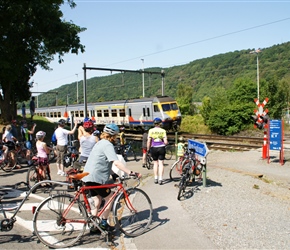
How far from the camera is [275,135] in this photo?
1273 centimetres

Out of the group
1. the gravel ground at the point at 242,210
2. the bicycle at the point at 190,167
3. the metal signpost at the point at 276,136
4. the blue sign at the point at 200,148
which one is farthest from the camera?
the metal signpost at the point at 276,136

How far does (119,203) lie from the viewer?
517 centimetres

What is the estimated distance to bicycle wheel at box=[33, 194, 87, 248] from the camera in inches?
190

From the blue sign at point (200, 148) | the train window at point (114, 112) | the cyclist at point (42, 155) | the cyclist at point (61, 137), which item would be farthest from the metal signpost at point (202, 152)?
the train window at point (114, 112)

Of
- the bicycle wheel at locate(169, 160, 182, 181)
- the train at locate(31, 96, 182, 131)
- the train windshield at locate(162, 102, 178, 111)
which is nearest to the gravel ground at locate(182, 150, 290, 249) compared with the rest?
the bicycle wheel at locate(169, 160, 182, 181)

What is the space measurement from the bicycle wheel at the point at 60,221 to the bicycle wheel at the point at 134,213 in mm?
621

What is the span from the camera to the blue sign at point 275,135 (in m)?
12.7

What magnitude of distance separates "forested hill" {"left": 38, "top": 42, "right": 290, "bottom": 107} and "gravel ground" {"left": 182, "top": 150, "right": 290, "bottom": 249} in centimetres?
7402

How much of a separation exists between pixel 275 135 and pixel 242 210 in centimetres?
714

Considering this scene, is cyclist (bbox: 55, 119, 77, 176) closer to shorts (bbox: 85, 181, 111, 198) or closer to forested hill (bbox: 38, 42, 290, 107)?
shorts (bbox: 85, 181, 111, 198)

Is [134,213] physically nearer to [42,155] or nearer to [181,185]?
[181,185]

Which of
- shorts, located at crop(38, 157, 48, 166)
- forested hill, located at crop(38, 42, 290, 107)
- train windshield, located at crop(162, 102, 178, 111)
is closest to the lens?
shorts, located at crop(38, 157, 48, 166)

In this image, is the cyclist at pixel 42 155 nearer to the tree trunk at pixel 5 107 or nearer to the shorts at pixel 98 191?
the shorts at pixel 98 191

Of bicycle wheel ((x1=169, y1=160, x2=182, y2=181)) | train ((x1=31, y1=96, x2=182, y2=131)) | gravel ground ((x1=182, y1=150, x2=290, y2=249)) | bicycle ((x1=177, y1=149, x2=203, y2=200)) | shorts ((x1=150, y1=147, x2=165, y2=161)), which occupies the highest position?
train ((x1=31, y1=96, x2=182, y2=131))
